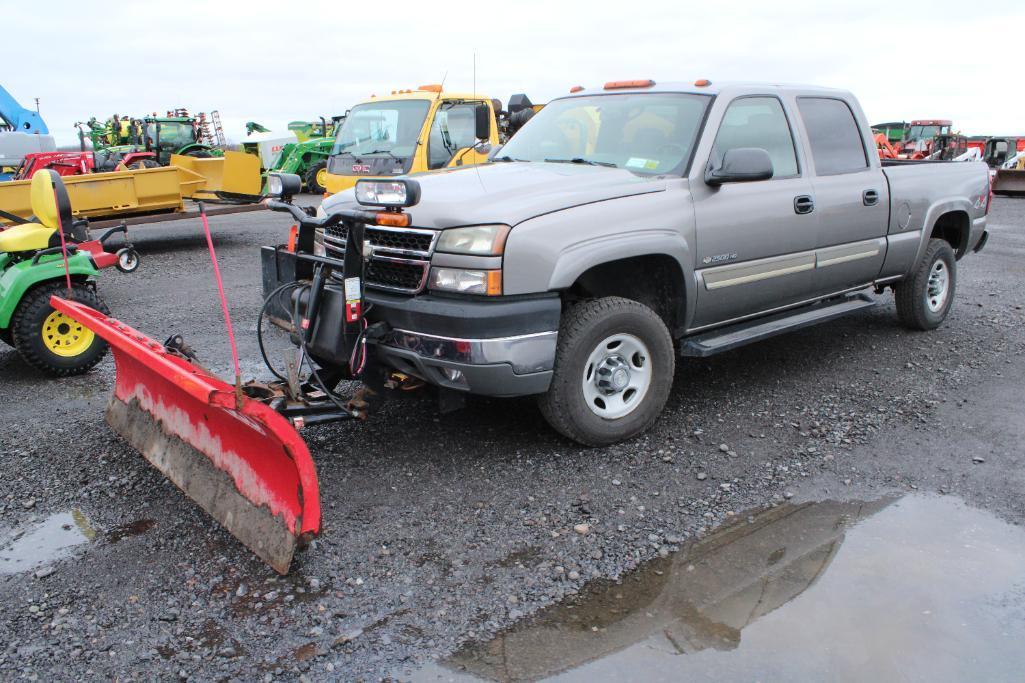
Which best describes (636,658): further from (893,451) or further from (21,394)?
(21,394)

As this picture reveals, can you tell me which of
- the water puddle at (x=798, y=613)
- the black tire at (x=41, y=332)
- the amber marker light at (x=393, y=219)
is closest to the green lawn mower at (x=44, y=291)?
the black tire at (x=41, y=332)

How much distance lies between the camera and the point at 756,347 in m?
6.73

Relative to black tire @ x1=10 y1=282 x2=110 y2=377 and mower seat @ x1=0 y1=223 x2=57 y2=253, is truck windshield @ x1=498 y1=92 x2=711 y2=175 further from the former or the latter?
mower seat @ x1=0 y1=223 x2=57 y2=253

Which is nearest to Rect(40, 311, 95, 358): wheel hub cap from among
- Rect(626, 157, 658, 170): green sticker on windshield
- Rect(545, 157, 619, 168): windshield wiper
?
Rect(545, 157, 619, 168): windshield wiper

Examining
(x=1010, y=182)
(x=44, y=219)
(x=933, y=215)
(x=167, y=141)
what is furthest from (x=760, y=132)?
(x=167, y=141)

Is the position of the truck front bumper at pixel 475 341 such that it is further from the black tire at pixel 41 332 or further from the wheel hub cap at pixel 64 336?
the wheel hub cap at pixel 64 336

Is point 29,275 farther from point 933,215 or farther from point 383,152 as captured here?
point 383,152

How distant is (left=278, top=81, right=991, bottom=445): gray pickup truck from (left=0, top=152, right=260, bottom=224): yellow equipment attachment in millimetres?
8032

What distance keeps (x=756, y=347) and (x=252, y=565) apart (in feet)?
15.1

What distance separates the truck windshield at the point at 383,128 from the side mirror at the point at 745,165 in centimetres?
797

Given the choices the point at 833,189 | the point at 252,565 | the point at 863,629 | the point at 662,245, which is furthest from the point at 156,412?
the point at 833,189

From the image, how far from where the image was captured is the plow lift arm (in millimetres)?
3291

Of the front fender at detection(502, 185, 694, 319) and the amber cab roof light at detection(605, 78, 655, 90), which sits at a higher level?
the amber cab roof light at detection(605, 78, 655, 90)

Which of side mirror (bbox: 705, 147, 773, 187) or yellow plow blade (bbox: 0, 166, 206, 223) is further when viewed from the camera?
yellow plow blade (bbox: 0, 166, 206, 223)
